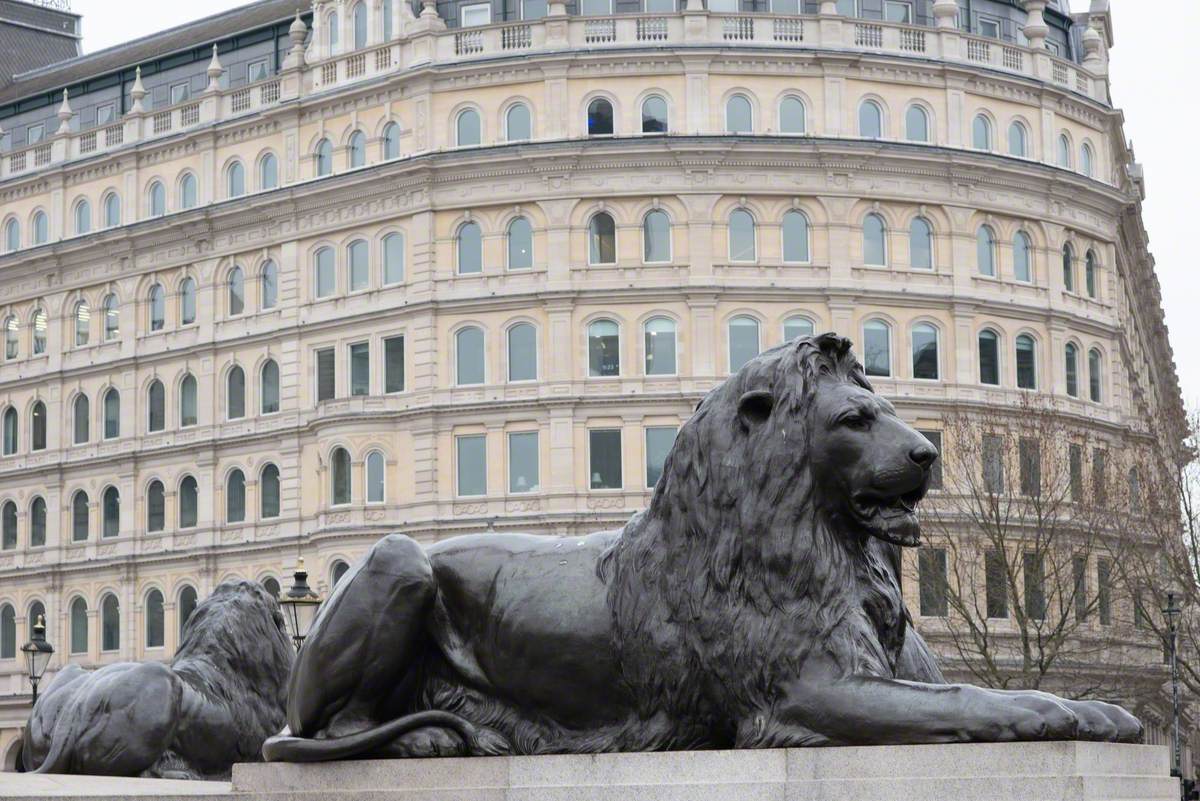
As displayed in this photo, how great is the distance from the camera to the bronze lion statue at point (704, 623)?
6359 mm

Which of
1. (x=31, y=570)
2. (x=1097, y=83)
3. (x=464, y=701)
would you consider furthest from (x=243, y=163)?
(x=464, y=701)

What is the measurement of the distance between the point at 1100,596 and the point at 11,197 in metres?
38.6

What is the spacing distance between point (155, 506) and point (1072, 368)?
25.7m

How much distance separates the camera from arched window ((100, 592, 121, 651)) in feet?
213

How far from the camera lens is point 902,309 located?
5825cm

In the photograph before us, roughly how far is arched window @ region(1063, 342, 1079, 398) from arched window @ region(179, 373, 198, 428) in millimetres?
23984

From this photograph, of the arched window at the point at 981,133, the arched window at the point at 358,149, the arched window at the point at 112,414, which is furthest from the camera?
the arched window at the point at 112,414

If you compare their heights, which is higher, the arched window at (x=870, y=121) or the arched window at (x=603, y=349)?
the arched window at (x=870, y=121)

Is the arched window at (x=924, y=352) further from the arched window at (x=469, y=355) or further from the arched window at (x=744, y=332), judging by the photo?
the arched window at (x=469, y=355)

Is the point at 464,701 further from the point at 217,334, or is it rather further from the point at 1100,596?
the point at 217,334

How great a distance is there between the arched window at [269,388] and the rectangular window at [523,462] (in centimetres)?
808

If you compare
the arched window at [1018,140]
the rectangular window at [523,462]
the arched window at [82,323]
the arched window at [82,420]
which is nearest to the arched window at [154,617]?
the arched window at [82,420]

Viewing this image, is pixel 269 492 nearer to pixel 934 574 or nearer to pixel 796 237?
pixel 796 237

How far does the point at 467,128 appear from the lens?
5859cm
